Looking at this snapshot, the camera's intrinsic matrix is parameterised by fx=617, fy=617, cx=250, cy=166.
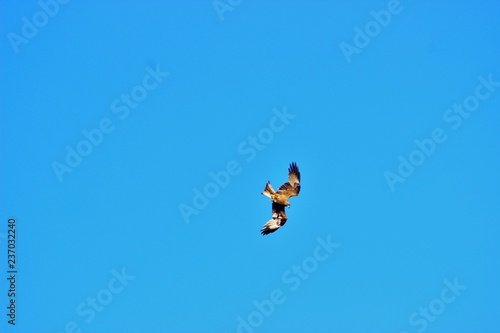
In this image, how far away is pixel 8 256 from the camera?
78.0 ft

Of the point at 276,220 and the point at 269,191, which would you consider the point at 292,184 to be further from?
the point at 276,220

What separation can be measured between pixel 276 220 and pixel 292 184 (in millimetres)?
1672

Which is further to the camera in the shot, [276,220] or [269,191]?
[276,220]

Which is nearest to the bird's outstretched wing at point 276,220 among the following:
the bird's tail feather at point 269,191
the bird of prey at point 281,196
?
the bird of prey at point 281,196

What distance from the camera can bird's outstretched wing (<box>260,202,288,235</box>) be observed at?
85.1 ft

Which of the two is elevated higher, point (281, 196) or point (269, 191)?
point (269, 191)

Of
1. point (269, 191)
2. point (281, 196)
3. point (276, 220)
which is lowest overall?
point (276, 220)

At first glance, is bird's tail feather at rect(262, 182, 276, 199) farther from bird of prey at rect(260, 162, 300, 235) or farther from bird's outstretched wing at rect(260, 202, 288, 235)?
bird's outstretched wing at rect(260, 202, 288, 235)

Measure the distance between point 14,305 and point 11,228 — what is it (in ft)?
10.0

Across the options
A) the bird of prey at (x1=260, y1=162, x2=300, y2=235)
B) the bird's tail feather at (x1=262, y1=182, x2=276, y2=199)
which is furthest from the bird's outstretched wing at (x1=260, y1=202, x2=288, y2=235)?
the bird's tail feather at (x1=262, y1=182, x2=276, y2=199)

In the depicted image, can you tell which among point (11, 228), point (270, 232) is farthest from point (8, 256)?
point (270, 232)

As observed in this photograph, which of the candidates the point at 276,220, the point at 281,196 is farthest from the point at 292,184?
A: the point at 276,220

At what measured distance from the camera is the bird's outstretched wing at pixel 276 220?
85.1 feet

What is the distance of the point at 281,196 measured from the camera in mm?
25734
